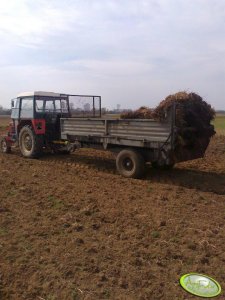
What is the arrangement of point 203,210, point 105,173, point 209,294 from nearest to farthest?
1. point 209,294
2. point 203,210
3. point 105,173

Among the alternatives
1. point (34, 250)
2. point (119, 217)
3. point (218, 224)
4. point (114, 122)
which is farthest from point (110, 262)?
point (114, 122)

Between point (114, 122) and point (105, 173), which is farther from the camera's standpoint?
point (105, 173)

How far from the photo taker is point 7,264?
14.3 ft

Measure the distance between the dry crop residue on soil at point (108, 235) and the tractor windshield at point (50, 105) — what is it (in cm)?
346

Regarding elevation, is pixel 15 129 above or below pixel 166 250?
above

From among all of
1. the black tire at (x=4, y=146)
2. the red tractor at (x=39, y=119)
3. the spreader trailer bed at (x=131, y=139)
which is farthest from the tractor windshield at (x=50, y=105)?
the black tire at (x=4, y=146)

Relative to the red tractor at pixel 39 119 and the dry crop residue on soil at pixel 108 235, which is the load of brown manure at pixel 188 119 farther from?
the red tractor at pixel 39 119

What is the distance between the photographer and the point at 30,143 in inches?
504

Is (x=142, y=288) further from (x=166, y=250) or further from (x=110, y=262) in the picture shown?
(x=166, y=250)

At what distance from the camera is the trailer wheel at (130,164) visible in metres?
9.11

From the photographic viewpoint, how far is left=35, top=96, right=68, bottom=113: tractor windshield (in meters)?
12.3

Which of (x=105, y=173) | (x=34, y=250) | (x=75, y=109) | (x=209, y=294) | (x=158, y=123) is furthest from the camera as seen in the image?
(x=75, y=109)

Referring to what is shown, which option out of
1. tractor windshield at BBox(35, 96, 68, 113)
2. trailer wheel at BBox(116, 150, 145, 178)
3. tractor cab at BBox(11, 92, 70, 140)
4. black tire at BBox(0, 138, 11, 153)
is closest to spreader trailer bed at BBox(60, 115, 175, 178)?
trailer wheel at BBox(116, 150, 145, 178)

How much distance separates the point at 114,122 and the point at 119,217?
3.87 metres
